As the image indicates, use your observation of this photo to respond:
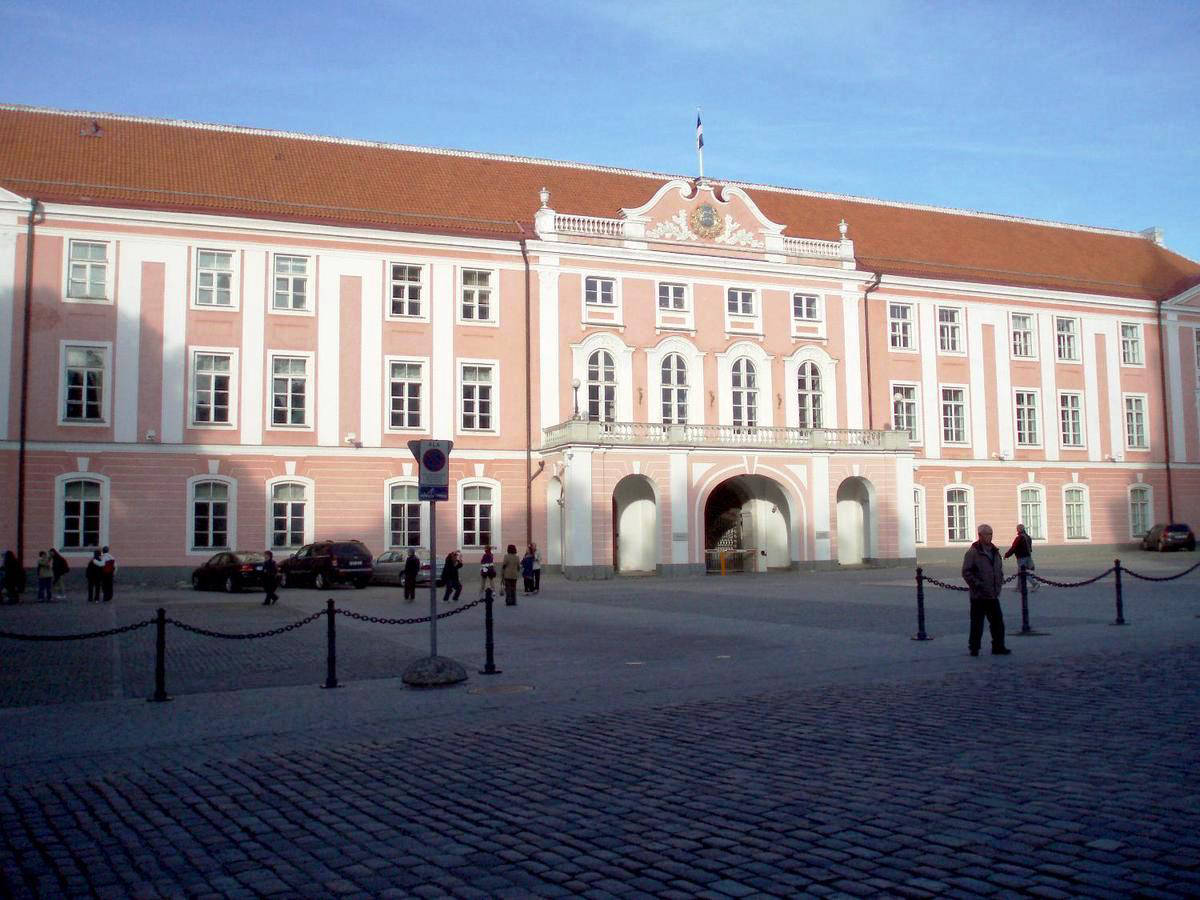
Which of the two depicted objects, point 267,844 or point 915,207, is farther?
point 915,207

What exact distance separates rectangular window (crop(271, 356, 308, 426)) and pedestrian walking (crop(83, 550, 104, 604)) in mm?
8940

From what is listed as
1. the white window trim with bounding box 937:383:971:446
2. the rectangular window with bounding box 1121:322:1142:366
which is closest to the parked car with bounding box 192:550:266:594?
the white window trim with bounding box 937:383:971:446

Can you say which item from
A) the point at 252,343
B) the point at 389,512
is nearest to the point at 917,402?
the point at 389,512

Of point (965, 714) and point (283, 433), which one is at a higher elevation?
point (283, 433)

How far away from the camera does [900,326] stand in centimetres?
4778

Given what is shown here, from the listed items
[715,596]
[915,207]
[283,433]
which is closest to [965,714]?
[715,596]

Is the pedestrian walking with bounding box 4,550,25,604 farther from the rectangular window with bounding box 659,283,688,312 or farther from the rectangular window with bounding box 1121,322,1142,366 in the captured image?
the rectangular window with bounding box 1121,322,1142,366

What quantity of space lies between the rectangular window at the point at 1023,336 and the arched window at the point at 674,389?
16636mm

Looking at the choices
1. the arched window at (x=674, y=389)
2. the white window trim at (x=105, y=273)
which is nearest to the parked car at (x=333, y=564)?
the white window trim at (x=105, y=273)

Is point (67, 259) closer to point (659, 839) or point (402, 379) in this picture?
point (402, 379)

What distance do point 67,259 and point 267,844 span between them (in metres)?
34.3

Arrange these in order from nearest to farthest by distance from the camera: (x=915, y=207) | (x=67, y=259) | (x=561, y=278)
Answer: (x=67, y=259), (x=561, y=278), (x=915, y=207)

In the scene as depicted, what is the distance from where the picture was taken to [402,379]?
1567 inches

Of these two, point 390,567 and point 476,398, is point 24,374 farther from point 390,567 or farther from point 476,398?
point 476,398
